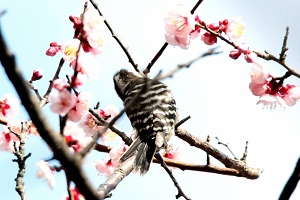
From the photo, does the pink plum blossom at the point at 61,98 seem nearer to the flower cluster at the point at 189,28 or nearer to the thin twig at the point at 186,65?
the thin twig at the point at 186,65

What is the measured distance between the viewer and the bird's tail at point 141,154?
3912 millimetres

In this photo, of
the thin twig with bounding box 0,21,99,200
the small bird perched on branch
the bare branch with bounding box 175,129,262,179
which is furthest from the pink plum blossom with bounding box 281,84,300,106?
the thin twig with bounding box 0,21,99,200

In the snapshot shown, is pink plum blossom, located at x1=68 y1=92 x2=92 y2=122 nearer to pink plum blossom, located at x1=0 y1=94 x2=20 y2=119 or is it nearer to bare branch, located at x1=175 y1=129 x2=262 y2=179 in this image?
pink plum blossom, located at x1=0 y1=94 x2=20 y2=119

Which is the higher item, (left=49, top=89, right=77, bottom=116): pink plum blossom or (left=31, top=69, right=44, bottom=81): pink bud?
(left=31, top=69, right=44, bottom=81): pink bud

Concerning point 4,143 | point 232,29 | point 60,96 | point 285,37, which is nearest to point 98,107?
point 4,143

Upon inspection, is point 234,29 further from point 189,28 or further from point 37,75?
point 37,75

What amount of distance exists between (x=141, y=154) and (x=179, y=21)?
0.97 meters

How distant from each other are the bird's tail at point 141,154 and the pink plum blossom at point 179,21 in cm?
84

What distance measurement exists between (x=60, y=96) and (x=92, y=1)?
1.49 meters

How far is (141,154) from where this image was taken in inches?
157

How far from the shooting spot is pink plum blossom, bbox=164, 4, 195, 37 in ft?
13.0

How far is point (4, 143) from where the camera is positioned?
3949 millimetres

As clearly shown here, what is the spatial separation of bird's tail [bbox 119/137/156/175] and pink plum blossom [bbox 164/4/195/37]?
2.75 feet

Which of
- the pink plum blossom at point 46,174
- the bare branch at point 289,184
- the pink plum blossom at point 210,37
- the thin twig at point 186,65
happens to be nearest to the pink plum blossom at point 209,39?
the pink plum blossom at point 210,37
